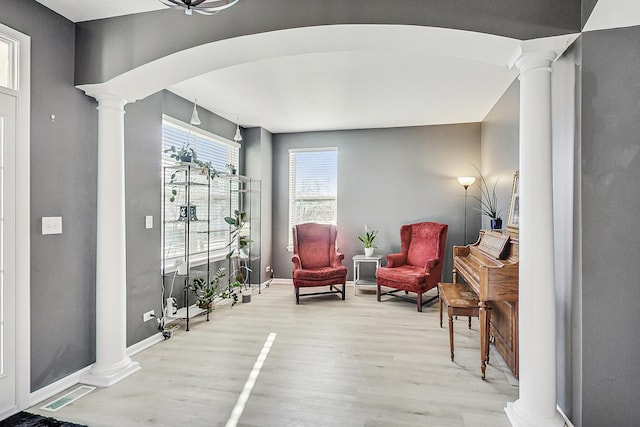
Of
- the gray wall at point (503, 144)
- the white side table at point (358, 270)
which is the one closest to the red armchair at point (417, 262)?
the white side table at point (358, 270)

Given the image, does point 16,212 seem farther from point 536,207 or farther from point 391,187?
point 391,187

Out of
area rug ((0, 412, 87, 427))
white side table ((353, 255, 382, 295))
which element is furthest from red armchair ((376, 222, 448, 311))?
area rug ((0, 412, 87, 427))

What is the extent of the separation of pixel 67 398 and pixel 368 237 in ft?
13.7

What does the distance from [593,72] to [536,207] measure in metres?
0.77

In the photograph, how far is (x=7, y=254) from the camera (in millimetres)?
2178

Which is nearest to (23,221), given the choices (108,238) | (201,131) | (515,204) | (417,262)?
(108,238)

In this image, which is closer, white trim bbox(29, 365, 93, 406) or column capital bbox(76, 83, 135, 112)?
white trim bbox(29, 365, 93, 406)

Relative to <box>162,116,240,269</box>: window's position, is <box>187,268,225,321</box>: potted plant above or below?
below

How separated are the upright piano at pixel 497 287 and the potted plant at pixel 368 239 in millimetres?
1827

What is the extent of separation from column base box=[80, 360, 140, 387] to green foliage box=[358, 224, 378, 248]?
374 cm

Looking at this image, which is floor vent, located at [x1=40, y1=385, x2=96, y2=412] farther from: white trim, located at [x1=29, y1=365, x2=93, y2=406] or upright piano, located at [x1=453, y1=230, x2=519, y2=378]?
upright piano, located at [x1=453, y1=230, x2=519, y2=378]

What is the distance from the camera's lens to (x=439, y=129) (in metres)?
5.64

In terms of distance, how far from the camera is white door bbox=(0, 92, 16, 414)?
2.15m

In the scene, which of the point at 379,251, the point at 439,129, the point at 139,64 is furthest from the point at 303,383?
the point at 439,129
